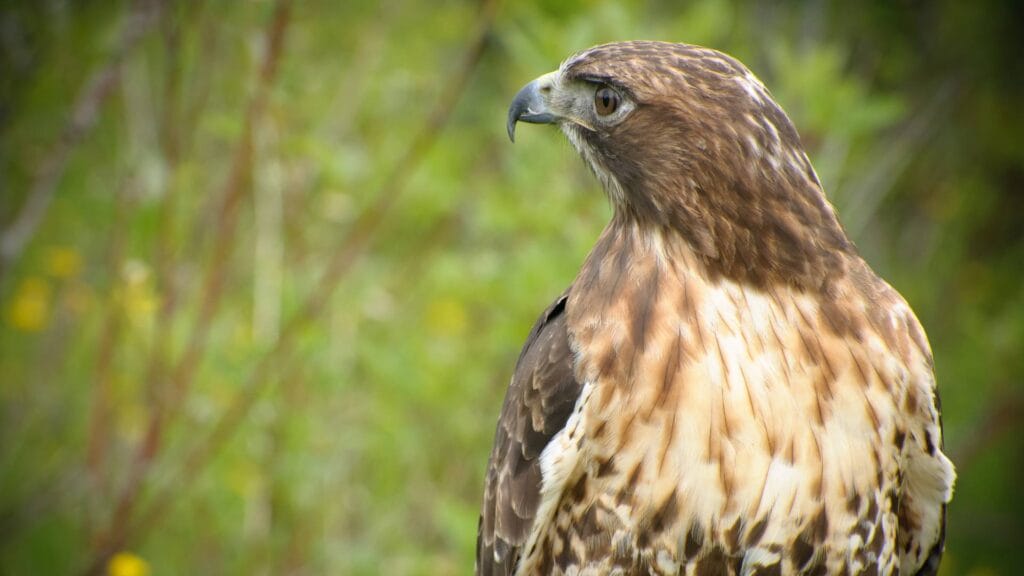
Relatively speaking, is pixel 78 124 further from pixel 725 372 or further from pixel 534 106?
pixel 725 372

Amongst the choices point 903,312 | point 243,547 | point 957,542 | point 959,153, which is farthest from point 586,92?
point 959,153

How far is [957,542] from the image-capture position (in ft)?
22.7

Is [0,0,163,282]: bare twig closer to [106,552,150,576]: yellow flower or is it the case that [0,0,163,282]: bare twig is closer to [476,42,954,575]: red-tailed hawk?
[106,552,150,576]: yellow flower

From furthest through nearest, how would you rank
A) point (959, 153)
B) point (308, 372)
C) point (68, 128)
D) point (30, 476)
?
point (959, 153), point (30, 476), point (308, 372), point (68, 128)

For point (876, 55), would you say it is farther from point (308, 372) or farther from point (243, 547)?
point (243, 547)

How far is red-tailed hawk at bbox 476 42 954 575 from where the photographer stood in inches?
99.2

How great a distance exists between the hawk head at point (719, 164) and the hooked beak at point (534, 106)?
0.19m

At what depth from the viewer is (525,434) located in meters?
2.80

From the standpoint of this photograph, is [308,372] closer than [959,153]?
Yes

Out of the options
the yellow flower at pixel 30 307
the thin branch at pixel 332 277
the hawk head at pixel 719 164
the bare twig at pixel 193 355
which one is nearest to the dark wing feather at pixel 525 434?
the hawk head at pixel 719 164

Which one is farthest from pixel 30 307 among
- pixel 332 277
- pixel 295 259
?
pixel 332 277

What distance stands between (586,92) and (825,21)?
3.43 metres

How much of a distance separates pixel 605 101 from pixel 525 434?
2.82 feet

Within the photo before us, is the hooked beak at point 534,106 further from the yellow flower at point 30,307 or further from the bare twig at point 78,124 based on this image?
the yellow flower at point 30,307
